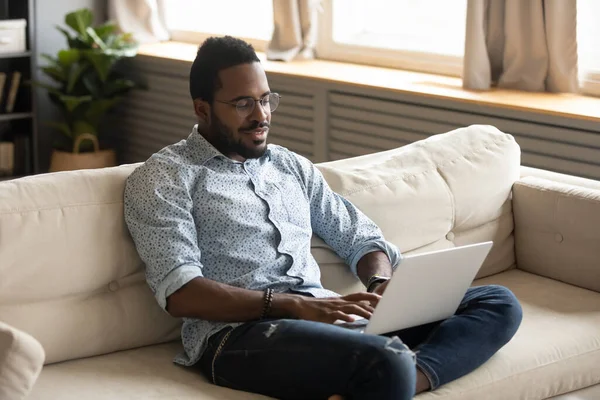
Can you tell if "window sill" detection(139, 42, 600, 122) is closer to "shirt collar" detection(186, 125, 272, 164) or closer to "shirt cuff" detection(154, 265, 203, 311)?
"shirt collar" detection(186, 125, 272, 164)

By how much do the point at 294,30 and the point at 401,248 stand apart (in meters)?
2.31

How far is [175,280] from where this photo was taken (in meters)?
2.07

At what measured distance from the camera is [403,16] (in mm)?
4574

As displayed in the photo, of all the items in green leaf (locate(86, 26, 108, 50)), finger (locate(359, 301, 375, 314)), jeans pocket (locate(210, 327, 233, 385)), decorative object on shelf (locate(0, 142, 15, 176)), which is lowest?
decorative object on shelf (locate(0, 142, 15, 176))

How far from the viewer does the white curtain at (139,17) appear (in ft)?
18.2

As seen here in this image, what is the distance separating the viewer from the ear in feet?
7.70

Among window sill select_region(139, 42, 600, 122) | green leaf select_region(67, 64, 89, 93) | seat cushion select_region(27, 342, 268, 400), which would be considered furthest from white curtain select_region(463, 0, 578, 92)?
seat cushion select_region(27, 342, 268, 400)

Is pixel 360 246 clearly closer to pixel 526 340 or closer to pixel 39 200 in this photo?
pixel 526 340

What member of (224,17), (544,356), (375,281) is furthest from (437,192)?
(224,17)

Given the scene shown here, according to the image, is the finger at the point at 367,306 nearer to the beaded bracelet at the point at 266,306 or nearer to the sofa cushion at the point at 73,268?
the beaded bracelet at the point at 266,306

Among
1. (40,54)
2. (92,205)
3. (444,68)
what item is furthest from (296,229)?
(40,54)

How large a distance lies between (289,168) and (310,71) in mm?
2127

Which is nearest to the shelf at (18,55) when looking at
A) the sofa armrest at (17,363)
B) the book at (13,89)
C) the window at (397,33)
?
the book at (13,89)

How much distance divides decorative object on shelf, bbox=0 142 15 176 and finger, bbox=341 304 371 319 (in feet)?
11.7
